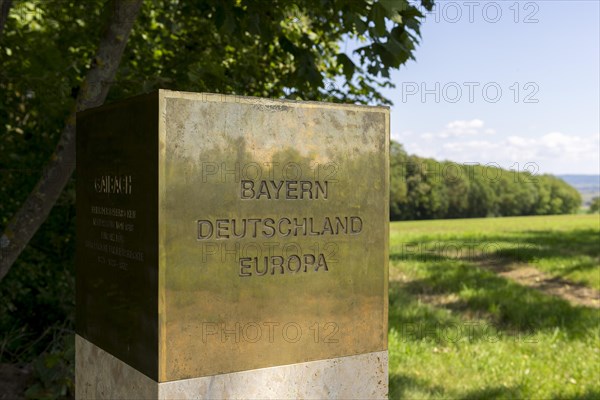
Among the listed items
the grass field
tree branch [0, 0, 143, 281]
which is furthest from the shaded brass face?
the grass field

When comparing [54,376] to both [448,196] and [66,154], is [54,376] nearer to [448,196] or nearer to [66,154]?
[66,154]

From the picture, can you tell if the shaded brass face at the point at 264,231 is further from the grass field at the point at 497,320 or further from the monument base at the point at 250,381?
the grass field at the point at 497,320

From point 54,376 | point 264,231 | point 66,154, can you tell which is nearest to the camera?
point 264,231

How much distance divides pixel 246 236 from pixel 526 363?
4.56 metres

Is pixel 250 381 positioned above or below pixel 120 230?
below

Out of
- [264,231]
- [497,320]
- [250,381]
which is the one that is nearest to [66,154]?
[264,231]

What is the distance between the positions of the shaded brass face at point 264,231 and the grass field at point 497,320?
2783mm

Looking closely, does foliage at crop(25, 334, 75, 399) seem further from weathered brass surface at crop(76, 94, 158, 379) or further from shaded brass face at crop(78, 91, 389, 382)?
shaded brass face at crop(78, 91, 389, 382)

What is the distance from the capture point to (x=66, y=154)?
15.0 feet

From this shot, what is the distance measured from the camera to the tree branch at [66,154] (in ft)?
14.9

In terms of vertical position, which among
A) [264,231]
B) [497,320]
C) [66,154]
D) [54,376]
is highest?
[66,154]

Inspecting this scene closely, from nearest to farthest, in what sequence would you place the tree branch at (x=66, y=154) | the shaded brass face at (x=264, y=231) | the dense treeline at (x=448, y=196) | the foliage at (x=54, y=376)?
the shaded brass face at (x=264, y=231) → the tree branch at (x=66, y=154) → the foliage at (x=54, y=376) → the dense treeline at (x=448, y=196)

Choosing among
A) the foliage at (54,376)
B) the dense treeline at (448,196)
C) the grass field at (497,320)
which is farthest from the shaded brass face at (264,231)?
the dense treeline at (448,196)

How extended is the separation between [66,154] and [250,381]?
2629 mm
